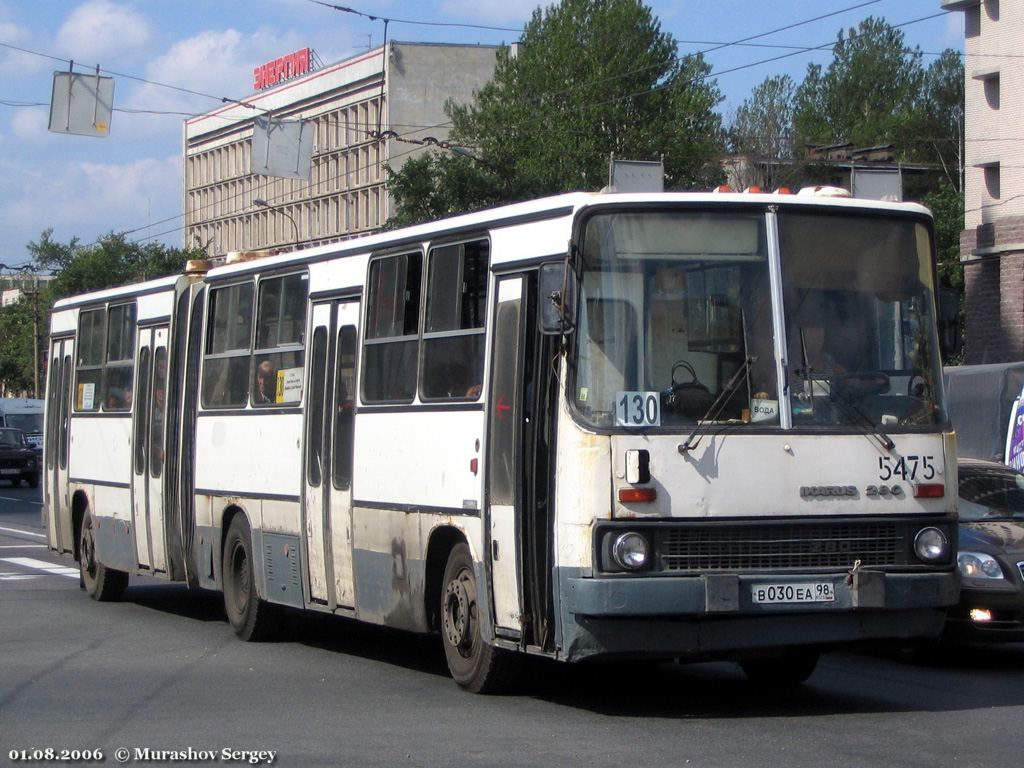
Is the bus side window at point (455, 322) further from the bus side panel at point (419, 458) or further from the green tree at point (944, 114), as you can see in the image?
the green tree at point (944, 114)

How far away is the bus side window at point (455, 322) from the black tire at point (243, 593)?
3.54 m

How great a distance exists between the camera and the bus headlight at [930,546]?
9.80 metres

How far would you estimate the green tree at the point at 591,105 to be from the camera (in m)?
66.0

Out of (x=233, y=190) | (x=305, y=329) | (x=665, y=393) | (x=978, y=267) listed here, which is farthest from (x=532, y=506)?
(x=233, y=190)

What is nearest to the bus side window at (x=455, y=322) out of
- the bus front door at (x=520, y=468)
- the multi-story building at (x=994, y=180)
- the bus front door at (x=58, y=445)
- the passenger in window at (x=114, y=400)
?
the bus front door at (x=520, y=468)

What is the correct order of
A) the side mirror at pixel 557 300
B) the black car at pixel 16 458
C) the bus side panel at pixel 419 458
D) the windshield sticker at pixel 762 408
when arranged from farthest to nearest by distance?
1. the black car at pixel 16 458
2. the bus side panel at pixel 419 458
3. the windshield sticker at pixel 762 408
4. the side mirror at pixel 557 300

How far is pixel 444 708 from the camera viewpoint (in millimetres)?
10195

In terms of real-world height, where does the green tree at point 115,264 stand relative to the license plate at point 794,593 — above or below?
above

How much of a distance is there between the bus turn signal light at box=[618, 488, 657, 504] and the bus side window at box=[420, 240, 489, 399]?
5.22ft

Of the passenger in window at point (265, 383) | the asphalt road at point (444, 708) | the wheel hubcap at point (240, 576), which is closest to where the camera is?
the asphalt road at point (444, 708)

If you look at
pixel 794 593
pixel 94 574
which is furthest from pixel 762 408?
pixel 94 574

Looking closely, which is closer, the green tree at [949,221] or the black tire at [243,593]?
the black tire at [243,593]

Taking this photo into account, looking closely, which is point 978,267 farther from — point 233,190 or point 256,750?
point 233,190

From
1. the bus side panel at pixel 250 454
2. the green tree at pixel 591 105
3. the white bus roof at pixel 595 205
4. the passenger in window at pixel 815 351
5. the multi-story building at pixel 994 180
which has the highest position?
the green tree at pixel 591 105
